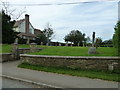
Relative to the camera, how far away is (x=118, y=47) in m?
12.2

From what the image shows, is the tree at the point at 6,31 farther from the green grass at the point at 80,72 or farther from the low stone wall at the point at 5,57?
the green grass at the point at 80,72

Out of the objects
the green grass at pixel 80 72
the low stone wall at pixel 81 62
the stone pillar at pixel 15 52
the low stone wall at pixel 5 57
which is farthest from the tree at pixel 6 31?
the low stone wall at pixel 81 62

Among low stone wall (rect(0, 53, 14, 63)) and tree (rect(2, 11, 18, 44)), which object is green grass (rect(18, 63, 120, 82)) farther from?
tree (rect(2, 11, 18, 44))

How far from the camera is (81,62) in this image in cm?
1184

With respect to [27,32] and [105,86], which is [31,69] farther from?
[27,32]

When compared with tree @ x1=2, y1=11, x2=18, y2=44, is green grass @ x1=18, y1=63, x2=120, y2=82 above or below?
below

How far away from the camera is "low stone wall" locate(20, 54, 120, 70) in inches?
443

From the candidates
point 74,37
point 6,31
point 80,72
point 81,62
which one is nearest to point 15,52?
point 81,62

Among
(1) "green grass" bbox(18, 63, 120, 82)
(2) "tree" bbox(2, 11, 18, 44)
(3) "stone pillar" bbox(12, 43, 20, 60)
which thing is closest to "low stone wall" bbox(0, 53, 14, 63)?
(3) "stone pillar" bbox(12, 43, 20, 60)

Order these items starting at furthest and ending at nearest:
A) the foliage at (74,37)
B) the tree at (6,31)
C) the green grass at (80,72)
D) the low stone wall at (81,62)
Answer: the foliage at (74,37), the tree at (6,31), the low stone wall at (81,62), the green grass at (80,72)

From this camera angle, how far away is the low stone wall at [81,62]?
443 inches

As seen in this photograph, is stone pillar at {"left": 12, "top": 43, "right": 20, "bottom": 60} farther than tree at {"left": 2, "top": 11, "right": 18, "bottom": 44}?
No

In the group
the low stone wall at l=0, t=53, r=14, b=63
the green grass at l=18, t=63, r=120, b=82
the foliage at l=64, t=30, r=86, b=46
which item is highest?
the foliage at l=64, t=30, r=86, b=46

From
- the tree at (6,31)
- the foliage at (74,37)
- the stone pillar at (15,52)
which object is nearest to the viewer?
the stone pillar at (15,52)
